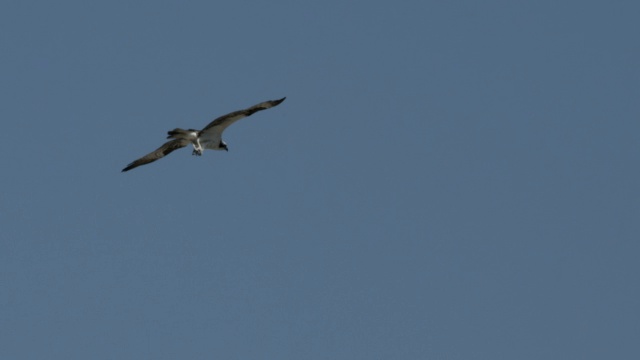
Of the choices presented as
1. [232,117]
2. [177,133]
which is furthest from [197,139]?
[232,117]

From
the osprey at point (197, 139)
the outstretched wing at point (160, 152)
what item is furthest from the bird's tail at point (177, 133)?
the outstretched wing at point (160, 152)

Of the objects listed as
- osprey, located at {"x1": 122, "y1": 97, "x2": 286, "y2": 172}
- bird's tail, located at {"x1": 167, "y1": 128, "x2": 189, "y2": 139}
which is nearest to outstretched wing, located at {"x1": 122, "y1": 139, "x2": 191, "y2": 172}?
osprey, located at {"x1": 122, "y1": 97, "x2": 286, "y2": 172}

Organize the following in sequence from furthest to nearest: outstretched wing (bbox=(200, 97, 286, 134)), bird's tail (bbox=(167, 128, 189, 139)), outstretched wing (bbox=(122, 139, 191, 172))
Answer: outstretched wing (bbox=(122, 139, 191, 172)) → bird's tail (bbox=(167, 128, 189, 139)) → outstretched wing (bbox=(200, 97, 286, 134))

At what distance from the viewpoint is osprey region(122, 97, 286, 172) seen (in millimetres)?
115312

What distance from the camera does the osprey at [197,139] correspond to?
115m

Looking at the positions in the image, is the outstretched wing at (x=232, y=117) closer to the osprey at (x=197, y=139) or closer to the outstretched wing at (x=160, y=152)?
the osprey at (x=197, y=139)

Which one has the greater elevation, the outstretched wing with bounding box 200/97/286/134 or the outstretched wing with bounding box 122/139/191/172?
the outstretched wing with bounding box 200/97/286/134

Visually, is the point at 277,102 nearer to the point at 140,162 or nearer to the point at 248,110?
the point at 248,110

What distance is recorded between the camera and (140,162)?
11694 centimetres

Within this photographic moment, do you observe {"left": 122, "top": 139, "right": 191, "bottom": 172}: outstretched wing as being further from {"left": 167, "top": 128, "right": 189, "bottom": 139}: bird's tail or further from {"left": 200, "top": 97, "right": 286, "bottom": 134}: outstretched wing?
{"left": 200, "top": 97, "right": 286, "bottom": 134}: outstretched wing

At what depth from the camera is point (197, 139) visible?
11669 centimetres

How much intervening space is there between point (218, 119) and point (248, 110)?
2.05m

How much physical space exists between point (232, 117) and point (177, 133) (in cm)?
304

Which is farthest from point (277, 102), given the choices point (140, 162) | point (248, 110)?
point (140, 162)
